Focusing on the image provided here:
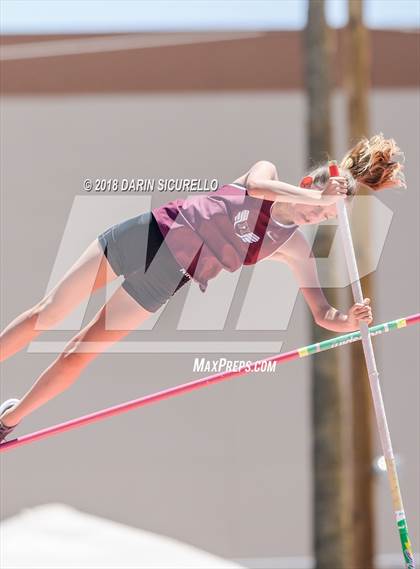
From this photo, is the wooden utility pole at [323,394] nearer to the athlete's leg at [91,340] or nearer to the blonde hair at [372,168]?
the blonde hair at [372,168]

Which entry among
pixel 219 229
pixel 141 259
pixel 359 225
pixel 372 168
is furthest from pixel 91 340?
pixel 359 225

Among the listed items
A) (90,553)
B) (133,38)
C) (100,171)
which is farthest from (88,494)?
(133,38)

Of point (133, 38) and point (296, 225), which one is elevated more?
point (133, 38)

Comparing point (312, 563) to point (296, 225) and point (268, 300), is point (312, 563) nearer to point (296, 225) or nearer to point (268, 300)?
point (268, 300)

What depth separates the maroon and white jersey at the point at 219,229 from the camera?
4746 millimetres

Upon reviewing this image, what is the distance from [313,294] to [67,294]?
1.00 meters

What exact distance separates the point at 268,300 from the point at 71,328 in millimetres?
1290

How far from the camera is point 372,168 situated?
4.72 metres

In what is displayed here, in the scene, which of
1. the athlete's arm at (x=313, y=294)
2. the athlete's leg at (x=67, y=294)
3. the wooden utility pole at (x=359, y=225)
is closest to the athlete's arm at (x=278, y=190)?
the athlete's arm at (x=313, y=294)

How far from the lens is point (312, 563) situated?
8.14 meters

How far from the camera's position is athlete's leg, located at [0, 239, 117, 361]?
4691 millimetres
